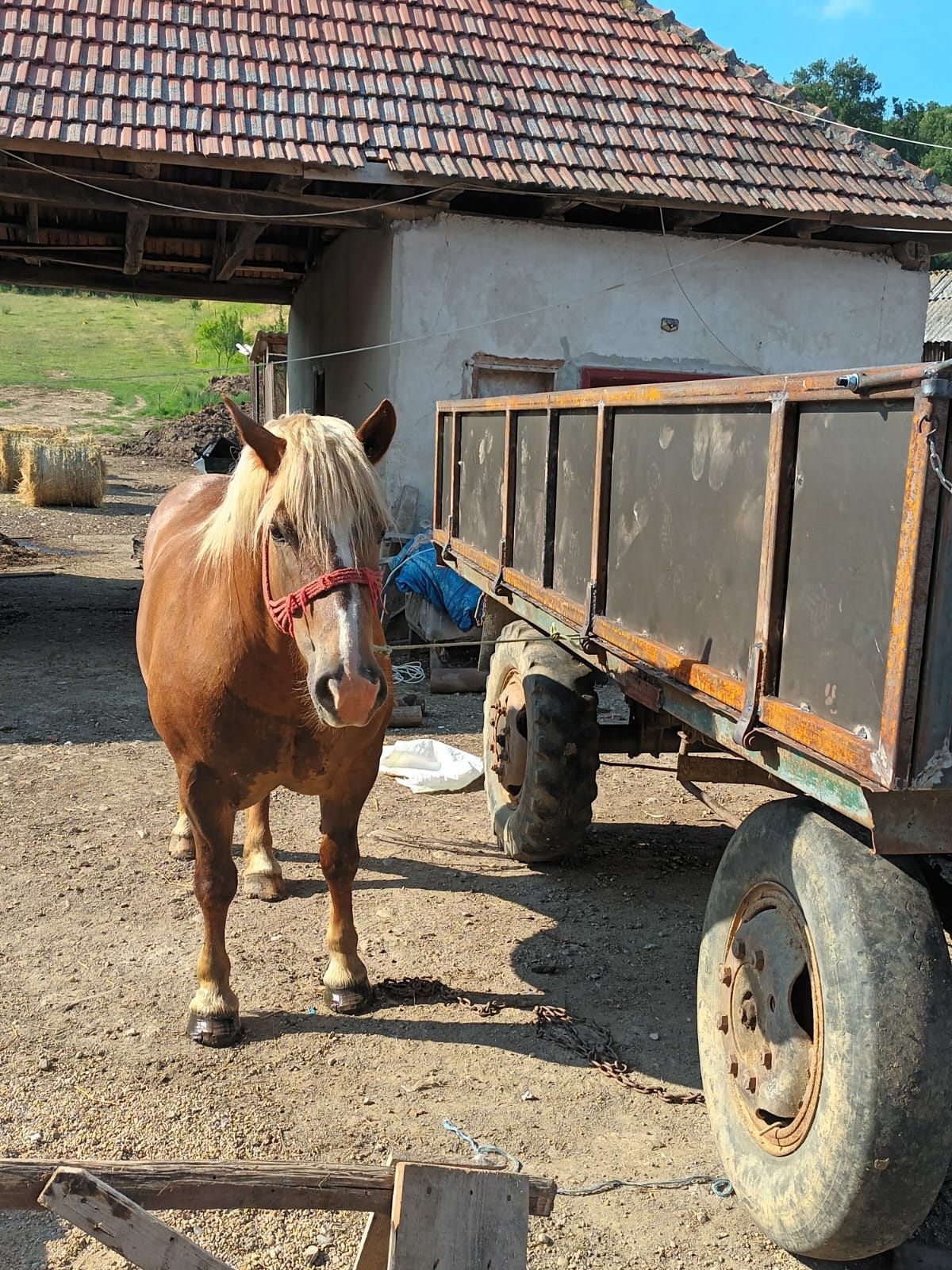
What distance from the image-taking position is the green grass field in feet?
118

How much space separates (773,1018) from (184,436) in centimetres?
2948

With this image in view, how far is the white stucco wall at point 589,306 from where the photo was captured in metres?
8.74

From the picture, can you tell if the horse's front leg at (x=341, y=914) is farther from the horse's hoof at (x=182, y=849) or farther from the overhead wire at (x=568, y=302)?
the overhead wire at (x=568, y=302)

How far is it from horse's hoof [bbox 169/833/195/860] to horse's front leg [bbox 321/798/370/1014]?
1.39 meters

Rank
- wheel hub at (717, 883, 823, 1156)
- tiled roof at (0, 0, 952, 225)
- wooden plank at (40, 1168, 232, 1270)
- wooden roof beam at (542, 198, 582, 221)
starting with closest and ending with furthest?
wooden plank at (40, 1168, 232, 1270), wheel hub at (717, 883, 823, 1156), tiled roof at (0, 0, 952, 225), wooden roof beam at (542, 198, 582, 221)

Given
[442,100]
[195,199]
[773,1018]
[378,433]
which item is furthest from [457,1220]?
[442,100]

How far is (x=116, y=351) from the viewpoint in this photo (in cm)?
4416

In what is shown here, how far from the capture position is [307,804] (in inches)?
210

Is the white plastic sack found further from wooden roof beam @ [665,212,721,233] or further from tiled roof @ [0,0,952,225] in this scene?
wooden roof beam @ [665,212,721,233]

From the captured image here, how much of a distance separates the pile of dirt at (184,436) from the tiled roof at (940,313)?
58.9 ft

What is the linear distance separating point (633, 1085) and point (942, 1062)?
128 centimetres

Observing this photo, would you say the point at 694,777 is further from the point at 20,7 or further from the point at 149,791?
the point at 20,7

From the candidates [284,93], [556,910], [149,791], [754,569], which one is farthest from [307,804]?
[284,93]

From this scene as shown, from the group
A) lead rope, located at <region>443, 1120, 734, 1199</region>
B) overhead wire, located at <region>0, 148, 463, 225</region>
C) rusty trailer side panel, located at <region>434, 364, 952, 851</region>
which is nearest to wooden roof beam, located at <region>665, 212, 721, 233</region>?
overhead wire, located at <region>0, 148, 463, 225</region>
